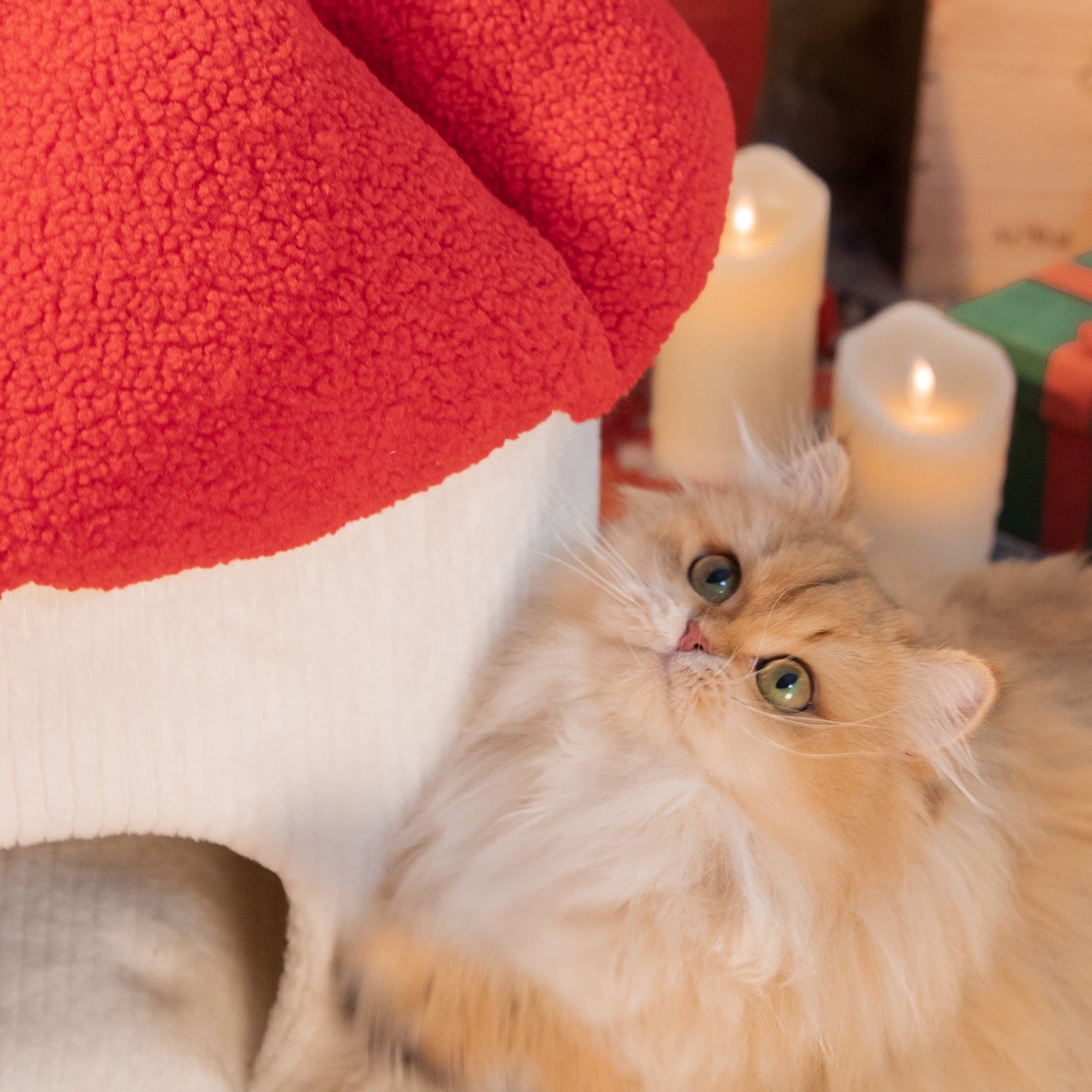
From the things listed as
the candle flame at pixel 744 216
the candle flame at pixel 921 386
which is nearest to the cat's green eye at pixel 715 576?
the candle flame at pixel 921 386

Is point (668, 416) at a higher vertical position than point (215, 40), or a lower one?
lower

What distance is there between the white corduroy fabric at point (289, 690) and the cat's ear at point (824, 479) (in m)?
0.23

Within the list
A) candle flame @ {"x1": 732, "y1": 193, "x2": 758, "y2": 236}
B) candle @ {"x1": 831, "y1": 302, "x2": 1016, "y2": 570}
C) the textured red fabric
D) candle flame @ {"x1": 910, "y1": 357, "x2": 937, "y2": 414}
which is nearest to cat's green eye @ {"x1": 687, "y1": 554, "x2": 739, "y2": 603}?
the textured red fabric

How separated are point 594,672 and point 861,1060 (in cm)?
32

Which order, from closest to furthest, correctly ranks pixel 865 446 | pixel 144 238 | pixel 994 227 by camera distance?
pixel 144 238
pixel 865 446
pixel 994 227

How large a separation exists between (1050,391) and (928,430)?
0.20 meters

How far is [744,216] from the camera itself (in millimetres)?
1278

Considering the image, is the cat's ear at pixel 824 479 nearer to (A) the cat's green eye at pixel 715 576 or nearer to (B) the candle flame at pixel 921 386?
(A) the cat's green eye at pixel 715 576

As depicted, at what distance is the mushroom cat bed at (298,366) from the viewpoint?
0.57 metres

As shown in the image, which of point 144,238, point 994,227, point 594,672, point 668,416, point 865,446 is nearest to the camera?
point 144,238

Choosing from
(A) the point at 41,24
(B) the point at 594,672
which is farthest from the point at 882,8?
(A) the point at 41,24

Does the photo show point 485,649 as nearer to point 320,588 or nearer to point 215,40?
point 320,588

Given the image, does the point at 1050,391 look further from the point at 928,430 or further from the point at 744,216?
the point at 744,216

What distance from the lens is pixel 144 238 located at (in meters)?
0.57
